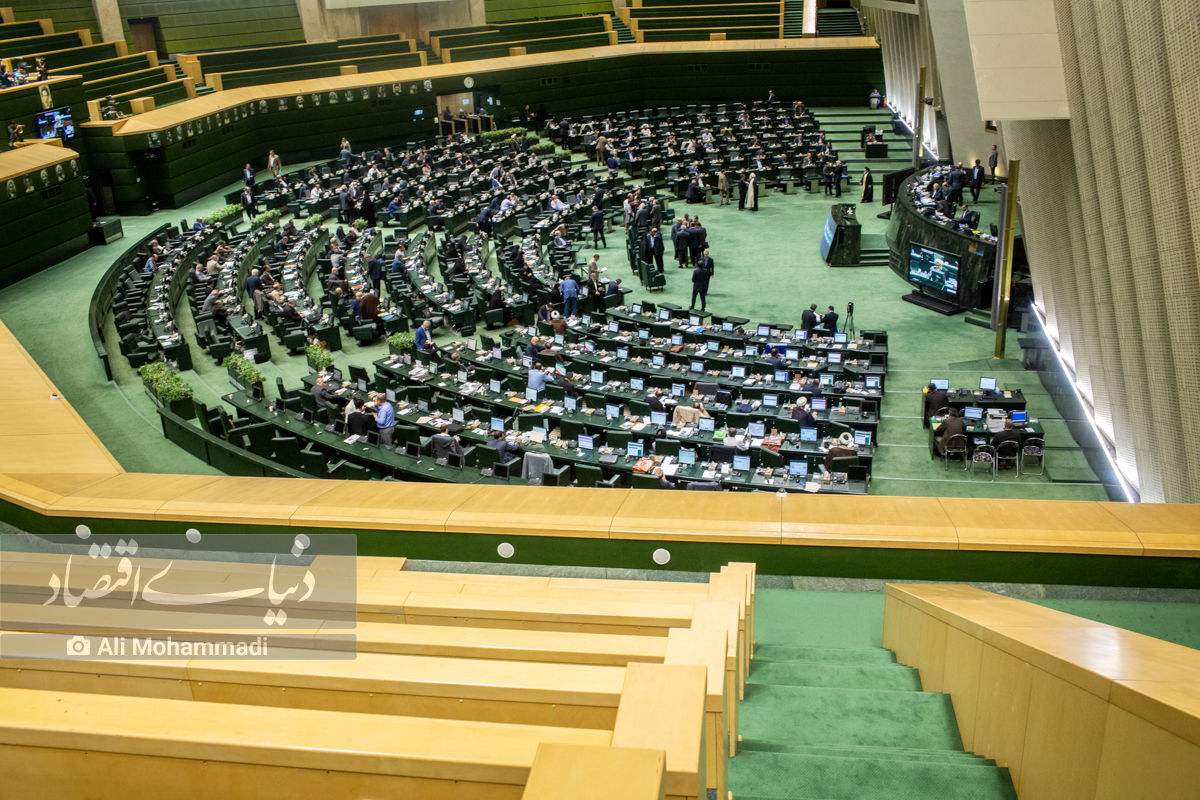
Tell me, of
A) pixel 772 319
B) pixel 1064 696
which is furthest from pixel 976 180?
pixel 1064 696

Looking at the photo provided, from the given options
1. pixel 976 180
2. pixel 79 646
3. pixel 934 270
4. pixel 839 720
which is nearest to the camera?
pixel 79 646

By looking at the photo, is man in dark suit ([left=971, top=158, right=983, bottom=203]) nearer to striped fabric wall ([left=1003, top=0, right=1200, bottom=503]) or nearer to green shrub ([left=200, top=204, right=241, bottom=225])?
striped fabric wall ([left=1003, top=0, right=1200, bottom=503])

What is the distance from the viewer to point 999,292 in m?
18.5

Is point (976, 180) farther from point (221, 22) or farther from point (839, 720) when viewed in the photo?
point (221, 22)

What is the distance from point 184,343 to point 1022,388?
15.3 metres

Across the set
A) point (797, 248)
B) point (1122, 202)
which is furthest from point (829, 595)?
point (797, 248)

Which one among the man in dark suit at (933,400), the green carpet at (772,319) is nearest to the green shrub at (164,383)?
the green carpet at (772,319)

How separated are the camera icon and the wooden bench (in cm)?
387

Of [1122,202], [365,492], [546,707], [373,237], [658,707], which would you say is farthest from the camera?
[373,237]

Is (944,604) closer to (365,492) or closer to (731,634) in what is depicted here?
(731,634)

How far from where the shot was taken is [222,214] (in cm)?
2734

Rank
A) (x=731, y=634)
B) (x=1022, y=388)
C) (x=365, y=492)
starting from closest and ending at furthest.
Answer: (x=731, y=634) → (x=365, y=492) → (x=1022, y=388)

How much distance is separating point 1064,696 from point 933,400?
40.0 ft

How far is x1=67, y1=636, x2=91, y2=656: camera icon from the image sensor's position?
12.4 feet
